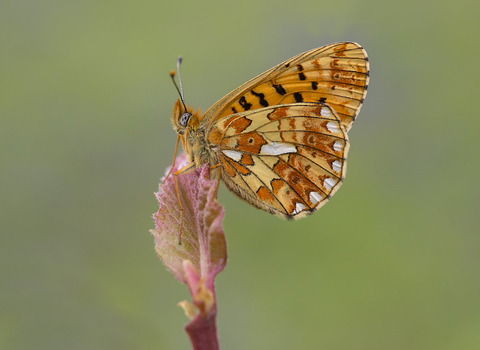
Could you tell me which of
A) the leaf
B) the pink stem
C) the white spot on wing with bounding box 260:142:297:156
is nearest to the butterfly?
the white spot on wing with bounding box 260:142:297:156

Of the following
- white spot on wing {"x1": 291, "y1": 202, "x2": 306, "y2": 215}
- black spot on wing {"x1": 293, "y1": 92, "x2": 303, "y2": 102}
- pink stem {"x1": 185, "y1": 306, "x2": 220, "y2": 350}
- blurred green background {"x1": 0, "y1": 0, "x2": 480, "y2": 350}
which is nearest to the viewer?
pink stem {"x1": 185, "y1": 306, "x2": 220, "y2": 350}

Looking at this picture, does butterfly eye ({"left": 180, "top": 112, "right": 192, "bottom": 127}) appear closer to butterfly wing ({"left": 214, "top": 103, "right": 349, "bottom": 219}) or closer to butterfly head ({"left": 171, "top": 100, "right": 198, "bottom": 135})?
butterfly head ({"left": 171, "top": 100, "right": 198, "bottom": 135})

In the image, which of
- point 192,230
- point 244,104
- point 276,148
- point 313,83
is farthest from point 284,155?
point 192,230

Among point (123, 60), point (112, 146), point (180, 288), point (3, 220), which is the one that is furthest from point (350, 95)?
point (123, 60)

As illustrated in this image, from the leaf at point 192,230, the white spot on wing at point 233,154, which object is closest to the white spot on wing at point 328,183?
the white spot on wing at point 233,154

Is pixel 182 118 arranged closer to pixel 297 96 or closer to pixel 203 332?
pixel 297 96

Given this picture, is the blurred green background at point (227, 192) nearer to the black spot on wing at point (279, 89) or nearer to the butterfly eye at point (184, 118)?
the butterfly eye at point (184, 118)
